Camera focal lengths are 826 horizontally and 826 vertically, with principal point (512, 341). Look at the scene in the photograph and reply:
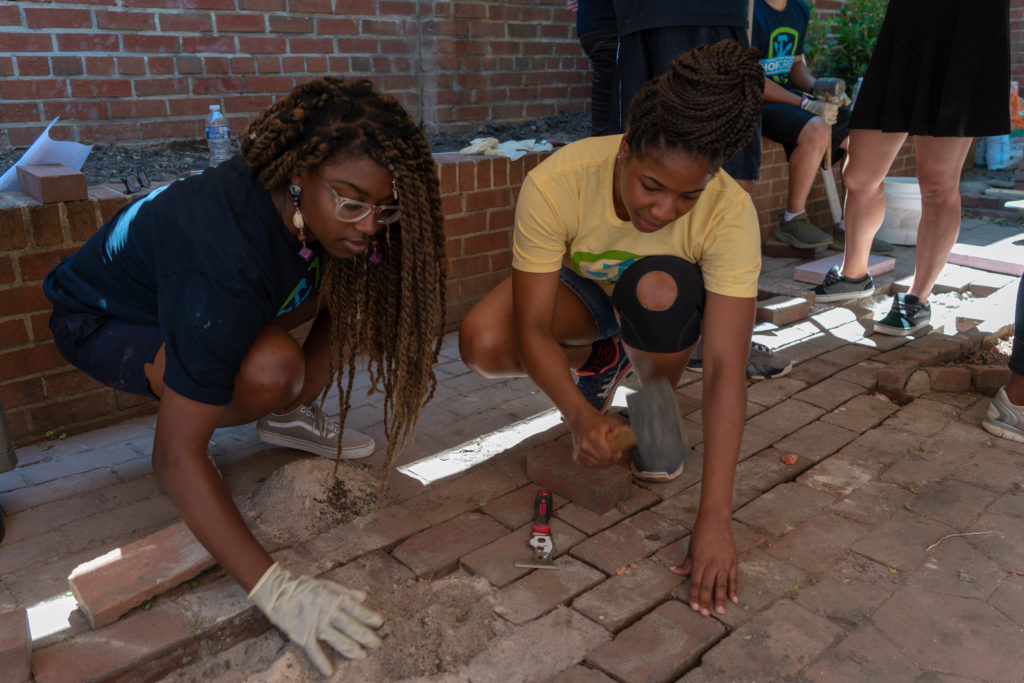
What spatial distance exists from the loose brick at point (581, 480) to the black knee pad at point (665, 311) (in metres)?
0.40

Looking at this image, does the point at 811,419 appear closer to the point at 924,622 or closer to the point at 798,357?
Result: the point at 798,357

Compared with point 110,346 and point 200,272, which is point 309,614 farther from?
point 110,346

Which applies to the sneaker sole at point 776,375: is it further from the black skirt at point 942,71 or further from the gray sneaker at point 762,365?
the black skirt at point 942,71

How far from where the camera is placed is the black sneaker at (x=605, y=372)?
2.90m

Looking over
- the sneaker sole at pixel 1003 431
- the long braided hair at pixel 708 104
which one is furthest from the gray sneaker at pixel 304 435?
the sneaker sole at pixel 1003 431

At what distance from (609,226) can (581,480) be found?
2.51 feet

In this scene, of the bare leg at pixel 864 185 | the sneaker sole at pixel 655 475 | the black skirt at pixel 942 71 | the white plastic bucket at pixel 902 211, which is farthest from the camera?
the white plastic bucket at pixel 902 211

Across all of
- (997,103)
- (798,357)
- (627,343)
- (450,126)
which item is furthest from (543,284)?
(450,126)

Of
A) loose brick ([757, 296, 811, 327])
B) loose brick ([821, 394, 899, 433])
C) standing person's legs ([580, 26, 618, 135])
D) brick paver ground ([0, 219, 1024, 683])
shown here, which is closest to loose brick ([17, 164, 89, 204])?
brick paver ground ([0, 219, 1024, 683])

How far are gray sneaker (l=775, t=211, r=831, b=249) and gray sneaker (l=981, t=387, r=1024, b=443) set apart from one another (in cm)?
241

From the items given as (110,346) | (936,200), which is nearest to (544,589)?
(110,346)

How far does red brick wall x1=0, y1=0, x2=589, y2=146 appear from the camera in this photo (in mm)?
3723

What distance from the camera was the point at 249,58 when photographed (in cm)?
426

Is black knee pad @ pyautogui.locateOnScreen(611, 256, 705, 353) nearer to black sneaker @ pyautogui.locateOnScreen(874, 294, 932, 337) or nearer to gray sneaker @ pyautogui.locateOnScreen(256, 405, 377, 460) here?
gray sneaker @ pyautogui.locateOnScreen(256, 405, 377, 460)
